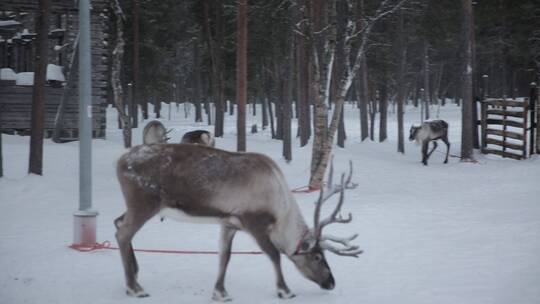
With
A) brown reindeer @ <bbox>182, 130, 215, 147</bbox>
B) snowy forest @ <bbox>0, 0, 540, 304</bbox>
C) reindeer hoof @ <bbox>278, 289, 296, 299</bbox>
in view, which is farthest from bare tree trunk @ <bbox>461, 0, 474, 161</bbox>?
reindeer hoof @ <bbox>278, 289, 296, 299</bbox>

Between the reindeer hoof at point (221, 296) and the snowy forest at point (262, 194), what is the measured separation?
0.10ft

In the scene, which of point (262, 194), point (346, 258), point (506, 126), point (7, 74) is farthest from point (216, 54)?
point (262, 194)

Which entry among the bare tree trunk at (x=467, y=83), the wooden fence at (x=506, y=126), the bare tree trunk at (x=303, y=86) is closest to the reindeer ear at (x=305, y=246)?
the bare tree trunk at (x=467, y=83)

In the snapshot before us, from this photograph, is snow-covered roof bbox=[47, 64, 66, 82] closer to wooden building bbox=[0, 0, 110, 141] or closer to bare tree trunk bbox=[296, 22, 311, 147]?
wooden building bbox=[0, 0, 110, 141]

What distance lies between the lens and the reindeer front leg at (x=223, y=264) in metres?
6.07

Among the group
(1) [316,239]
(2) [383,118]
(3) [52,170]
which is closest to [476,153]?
(2) [383,118]

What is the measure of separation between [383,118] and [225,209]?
2179 centimetres

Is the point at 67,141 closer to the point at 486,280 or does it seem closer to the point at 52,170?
the point at 52,170

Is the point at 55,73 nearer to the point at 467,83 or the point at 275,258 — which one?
the point at 467,83

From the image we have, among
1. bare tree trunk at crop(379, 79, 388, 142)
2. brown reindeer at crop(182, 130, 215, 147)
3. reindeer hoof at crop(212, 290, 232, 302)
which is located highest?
bare tree trunk at crop(379, 79, 388, 142)

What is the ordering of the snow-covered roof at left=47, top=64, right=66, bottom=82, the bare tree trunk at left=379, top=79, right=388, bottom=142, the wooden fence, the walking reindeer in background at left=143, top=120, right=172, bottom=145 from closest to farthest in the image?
the walking reindeer in background at left=143, top=120, right=172, bottom=145 < the wooden fence < the snow-covered roof at left=47, top=64, right=66, bottom=82 < the bare tree trunk at left=379, top=79, right=388, bottom=142

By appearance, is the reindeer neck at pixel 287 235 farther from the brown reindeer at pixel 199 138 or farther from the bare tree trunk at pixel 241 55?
the bare tree trunk at pixel 241 55

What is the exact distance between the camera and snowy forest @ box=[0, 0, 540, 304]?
20.0 feet

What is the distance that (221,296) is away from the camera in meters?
6.07
